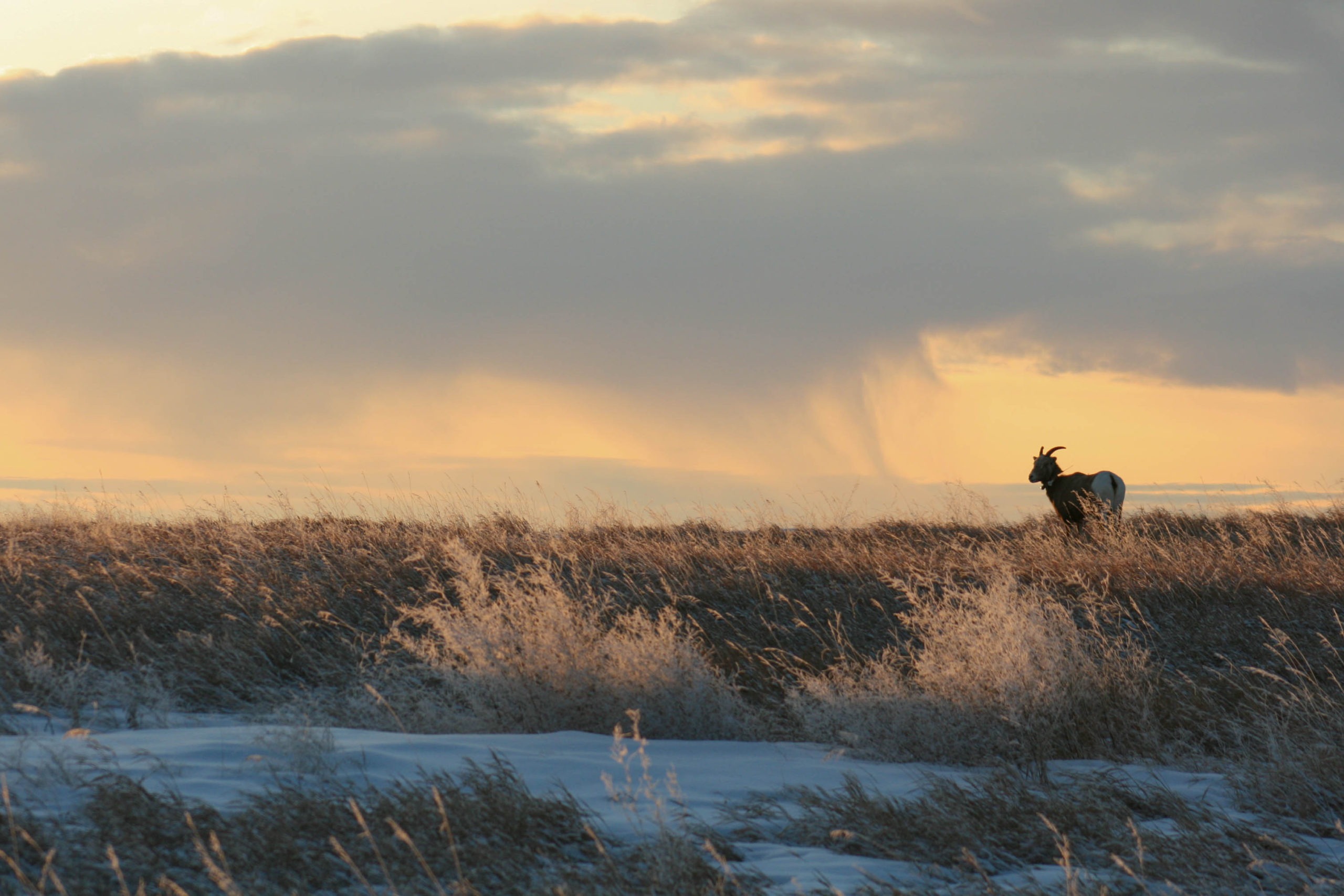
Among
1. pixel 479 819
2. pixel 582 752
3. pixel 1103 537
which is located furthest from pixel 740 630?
pixel 1103 537

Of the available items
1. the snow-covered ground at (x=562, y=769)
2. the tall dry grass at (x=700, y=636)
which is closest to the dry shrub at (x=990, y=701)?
the tall dry grass at (x=700, y=636)

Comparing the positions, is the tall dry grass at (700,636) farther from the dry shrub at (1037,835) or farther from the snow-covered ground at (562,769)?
the dry shrub at (1037,835)

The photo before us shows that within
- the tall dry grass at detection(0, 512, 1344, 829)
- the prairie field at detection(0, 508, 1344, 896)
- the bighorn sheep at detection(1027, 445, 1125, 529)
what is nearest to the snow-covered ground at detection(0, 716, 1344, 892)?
the prairie field at detection(0, 508, 1344, 896)

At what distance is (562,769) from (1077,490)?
1406 centimetres

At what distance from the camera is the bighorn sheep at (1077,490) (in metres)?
16.6

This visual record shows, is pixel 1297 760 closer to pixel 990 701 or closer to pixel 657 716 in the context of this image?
pixel 990 701

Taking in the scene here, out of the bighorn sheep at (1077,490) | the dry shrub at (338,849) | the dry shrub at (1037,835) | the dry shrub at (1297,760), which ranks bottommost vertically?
the dry shrub at (1297,760)

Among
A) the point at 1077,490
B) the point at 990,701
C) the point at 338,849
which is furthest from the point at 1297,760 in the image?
the point at 1077,490

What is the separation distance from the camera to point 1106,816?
4.75 m

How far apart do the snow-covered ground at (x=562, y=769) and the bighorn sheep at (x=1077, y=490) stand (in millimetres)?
11250

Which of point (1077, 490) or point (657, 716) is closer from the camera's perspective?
point (657, 716)

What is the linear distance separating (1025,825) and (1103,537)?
1060cm

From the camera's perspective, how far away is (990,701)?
6305 mm

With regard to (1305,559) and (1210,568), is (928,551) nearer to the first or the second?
(1210,568)
